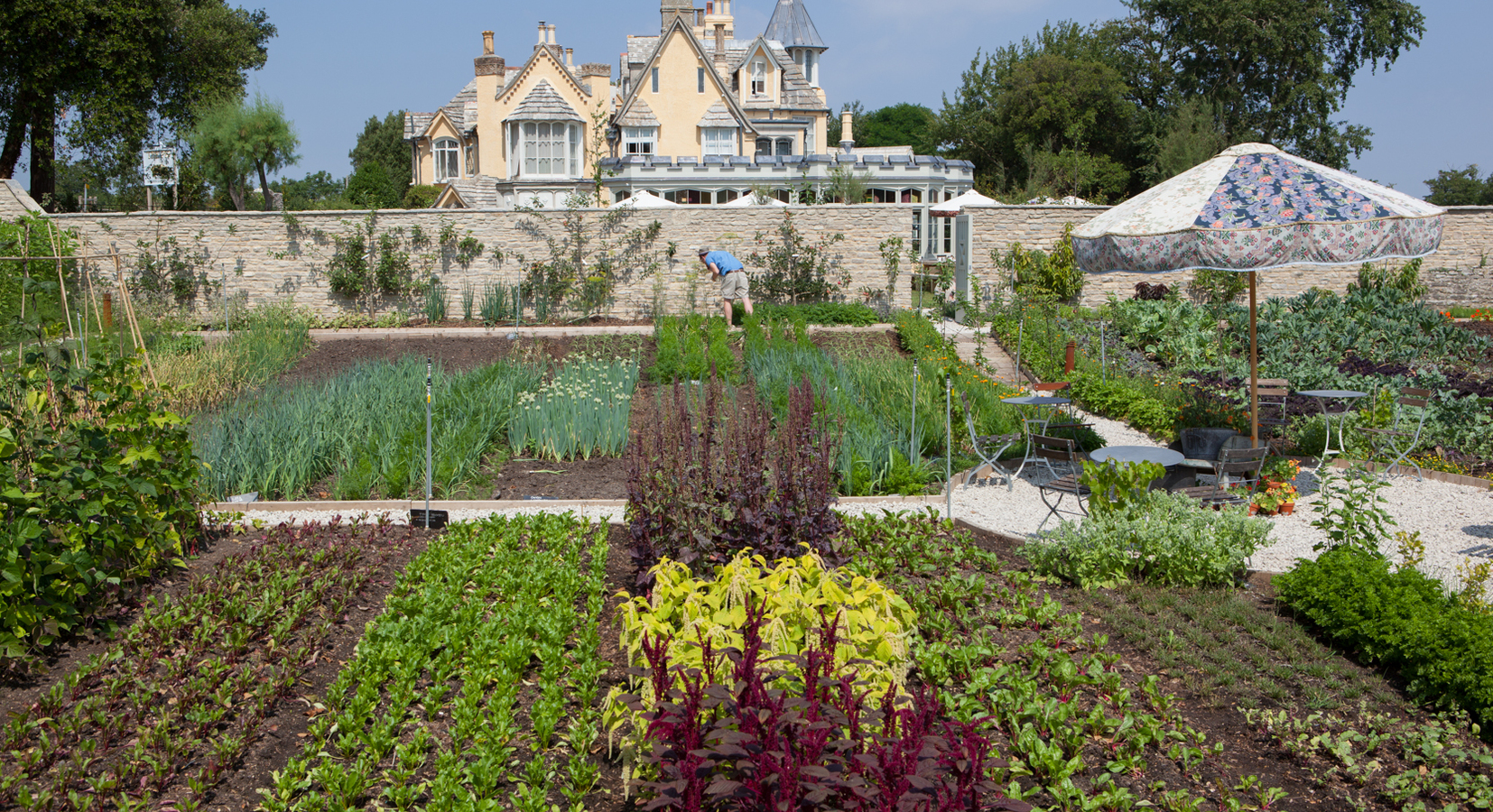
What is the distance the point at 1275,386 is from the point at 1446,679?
17.2 feet

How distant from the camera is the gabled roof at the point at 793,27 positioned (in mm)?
44344

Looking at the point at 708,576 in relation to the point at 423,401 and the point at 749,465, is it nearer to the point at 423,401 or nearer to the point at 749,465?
the point at 749,465

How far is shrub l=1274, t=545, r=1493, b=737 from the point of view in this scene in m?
3.77

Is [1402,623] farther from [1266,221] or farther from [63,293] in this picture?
[63,293]

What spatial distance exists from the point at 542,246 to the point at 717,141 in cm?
1879

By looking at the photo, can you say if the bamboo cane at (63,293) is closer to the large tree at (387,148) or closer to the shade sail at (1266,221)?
the shade sail at (1266,221)

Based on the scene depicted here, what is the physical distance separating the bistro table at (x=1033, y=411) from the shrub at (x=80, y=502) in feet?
18.3

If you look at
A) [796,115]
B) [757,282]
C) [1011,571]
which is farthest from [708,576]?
[796,115]

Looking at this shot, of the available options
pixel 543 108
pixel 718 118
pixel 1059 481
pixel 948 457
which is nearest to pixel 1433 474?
pixel 1059 481

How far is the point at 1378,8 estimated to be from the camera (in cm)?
3897

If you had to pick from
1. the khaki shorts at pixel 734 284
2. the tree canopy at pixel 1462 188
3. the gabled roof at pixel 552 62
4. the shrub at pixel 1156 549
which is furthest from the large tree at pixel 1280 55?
the shrub at pixel 1156 549

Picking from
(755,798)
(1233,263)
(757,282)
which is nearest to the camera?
(755,798)

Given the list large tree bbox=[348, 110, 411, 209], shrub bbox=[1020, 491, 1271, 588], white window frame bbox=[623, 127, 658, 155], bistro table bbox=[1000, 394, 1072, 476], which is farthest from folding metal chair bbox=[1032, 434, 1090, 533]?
large tree bbox=[348, 110, 411, 209]

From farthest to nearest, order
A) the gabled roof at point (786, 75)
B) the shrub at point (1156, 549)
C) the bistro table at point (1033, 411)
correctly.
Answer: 1. the gabled roof at point (786, 75)
2. the bistro table at point (1033, 411)
3. the shrub at point (1156, 549)
